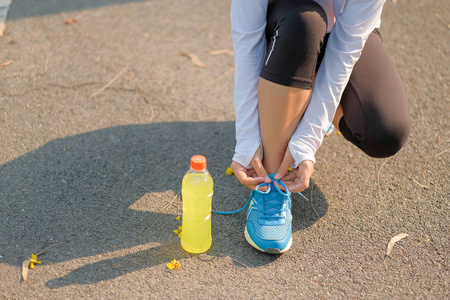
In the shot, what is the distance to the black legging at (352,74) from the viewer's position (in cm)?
211

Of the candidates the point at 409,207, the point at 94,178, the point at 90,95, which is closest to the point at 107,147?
the point at 94,178

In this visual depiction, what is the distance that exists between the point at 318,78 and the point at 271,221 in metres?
0.74

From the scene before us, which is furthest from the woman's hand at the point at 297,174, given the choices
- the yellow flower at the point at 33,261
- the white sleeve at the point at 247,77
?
the yellow flower at the point at 33,261

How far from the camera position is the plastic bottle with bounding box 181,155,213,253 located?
7.24ft

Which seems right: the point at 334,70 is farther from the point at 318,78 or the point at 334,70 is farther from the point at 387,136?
the point at 387,136

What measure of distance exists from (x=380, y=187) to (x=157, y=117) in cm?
148

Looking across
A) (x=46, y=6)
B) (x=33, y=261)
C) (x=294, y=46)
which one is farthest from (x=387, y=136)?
(x=46, y=6)

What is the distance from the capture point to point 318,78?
2.29 metres

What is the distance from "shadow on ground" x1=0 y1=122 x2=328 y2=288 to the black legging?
0.49 metres

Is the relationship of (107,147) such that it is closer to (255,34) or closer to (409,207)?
(255,34)

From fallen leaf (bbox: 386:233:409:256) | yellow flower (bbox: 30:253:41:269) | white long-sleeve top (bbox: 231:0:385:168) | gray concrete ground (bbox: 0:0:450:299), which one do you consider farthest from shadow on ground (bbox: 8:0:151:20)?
fallen leaf (bbox: 386:233:409:256)

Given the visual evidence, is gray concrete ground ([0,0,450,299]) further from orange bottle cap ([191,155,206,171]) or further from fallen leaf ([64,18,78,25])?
orange bottle cap ([191,155,206,171])

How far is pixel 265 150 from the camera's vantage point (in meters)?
2.27

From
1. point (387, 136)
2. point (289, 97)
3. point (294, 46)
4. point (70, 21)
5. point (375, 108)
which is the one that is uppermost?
point (294, 46)
